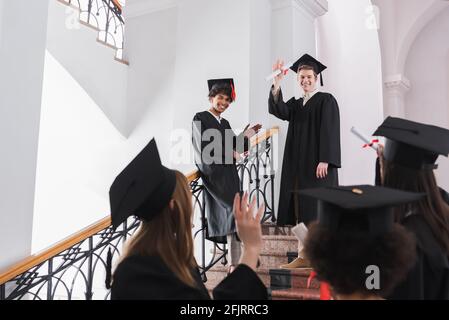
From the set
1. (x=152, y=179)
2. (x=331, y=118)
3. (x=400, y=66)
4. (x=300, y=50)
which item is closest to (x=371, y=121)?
(x=400, y=66)

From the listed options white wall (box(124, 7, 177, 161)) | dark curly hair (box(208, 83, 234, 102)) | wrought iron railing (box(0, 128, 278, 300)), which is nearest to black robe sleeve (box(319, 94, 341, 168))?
dark curly hair (box(208, 83, 234, 102))

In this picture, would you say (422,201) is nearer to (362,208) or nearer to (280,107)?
(362,208)

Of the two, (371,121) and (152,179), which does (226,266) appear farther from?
(371,121)

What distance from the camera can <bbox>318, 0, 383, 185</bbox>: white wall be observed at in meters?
9.43

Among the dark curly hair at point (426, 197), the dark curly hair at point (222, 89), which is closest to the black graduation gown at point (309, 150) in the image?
the dark curly hair at point (222, 89)

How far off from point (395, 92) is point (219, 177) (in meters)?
6.90

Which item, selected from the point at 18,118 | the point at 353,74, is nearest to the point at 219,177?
the point at 18,118

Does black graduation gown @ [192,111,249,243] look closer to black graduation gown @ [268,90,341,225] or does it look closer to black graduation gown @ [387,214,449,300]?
black graduation gown @ [268,90,341,225]

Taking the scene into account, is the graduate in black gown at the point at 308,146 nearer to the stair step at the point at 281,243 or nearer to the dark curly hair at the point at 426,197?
the stair step at the point at 281,243

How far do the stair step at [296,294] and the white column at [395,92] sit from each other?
24.3ft

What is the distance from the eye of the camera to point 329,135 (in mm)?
4086

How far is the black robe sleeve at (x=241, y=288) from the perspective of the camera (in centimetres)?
166

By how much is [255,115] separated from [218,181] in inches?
90.0
